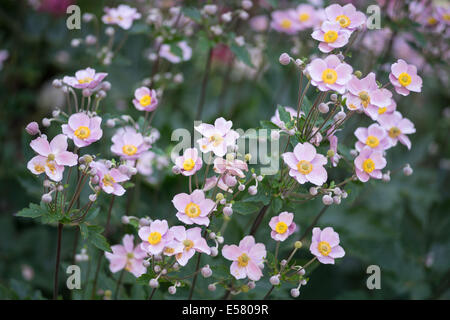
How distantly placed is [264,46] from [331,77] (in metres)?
1.25

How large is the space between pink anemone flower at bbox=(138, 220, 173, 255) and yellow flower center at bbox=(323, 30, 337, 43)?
636 mm

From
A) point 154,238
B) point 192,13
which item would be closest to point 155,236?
point 154,238

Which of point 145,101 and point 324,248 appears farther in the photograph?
point 145,101

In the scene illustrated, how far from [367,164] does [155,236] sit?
2.02ft

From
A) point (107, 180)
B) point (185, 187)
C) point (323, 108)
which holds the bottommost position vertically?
point (185, 187)

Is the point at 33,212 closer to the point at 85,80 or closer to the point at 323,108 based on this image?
the point at 85,80

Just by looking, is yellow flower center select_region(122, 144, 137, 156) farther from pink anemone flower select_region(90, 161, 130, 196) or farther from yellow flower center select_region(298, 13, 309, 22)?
yellow flower center select_region(298, 13, 309, 22)

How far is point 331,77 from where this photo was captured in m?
1.16

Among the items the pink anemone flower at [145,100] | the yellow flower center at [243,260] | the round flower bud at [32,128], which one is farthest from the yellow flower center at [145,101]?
the yellow flower center at [243,260]

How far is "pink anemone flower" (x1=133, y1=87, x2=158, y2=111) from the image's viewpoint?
4.53ft

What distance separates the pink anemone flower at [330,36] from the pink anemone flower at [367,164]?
0.31 m

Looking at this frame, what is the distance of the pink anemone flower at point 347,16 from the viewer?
127 centimetres

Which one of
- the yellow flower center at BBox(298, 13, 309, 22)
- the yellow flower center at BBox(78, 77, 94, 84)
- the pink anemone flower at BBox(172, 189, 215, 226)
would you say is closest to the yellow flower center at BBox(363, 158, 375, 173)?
the pink anemone flower at BBox(172, 189, 215, 226)

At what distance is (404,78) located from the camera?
1.25m
